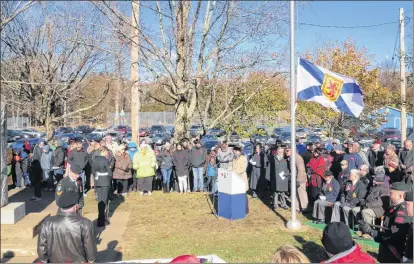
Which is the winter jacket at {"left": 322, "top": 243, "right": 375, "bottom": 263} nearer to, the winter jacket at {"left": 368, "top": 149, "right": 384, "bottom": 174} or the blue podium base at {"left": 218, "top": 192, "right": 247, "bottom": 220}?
the blue podium base at {"left": 218, "top": 192, "right": 247, "bottom": 220}

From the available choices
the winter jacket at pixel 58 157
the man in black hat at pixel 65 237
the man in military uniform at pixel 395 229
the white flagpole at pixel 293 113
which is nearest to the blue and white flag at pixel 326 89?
the white flagpole at pixel 293 113

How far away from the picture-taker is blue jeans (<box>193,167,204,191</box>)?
15.0 m

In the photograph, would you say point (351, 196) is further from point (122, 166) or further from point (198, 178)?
point (122, 166)

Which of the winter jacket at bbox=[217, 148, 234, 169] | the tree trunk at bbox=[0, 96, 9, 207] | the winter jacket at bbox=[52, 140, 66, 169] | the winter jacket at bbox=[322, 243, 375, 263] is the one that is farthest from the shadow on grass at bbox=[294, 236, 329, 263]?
the winter jacket at bbox=[52, 140, 66, 169]

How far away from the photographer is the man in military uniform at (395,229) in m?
5.69

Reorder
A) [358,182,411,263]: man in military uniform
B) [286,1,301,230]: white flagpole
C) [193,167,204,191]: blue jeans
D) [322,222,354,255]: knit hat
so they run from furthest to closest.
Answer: [193,167,204,191]: blue jeans
[286,1,301,230]: white flagpole
[358,182,411,263]: man in military uniform
[322,222,354,255]: knit hat

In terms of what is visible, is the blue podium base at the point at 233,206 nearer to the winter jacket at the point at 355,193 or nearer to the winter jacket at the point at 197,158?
the winter jacket at the point at 355,193

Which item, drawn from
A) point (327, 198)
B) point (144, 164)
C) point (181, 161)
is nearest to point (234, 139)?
point (181, 161)

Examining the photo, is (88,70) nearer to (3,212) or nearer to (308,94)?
(308,94)

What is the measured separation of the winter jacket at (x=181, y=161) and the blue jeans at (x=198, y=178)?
42 centimetres

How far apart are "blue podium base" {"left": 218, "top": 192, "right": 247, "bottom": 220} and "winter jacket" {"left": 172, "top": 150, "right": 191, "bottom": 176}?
3.68 m

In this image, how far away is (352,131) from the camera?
2473 centimetres

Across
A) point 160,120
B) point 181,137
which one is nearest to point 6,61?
point 181,137

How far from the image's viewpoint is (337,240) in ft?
16.2
